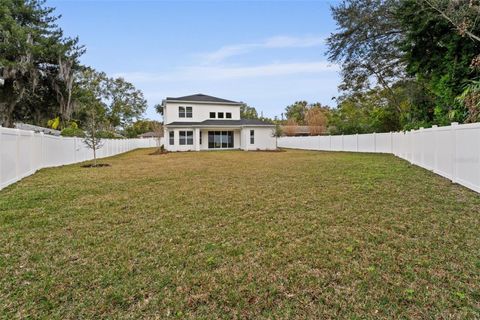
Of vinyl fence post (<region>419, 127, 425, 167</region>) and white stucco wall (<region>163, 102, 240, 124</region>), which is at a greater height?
white stucco wall (<region>163, 102, 240, 124</region>)

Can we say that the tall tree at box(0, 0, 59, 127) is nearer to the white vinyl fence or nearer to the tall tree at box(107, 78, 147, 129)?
the white vinyl fence

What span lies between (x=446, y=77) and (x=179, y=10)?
1313 cm

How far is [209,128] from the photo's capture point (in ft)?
90.5

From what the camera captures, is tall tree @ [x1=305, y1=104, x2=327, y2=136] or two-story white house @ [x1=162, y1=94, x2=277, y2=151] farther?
tall tree @ [x1=305, y1=104, x2=327, y2=136]

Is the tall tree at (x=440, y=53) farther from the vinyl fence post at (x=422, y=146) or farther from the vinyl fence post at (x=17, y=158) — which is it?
the vinyl fence post at (x=17, y=158)

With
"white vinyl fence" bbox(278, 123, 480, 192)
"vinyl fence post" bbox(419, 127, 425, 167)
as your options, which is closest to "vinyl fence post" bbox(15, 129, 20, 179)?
"white vinyl fence" bbox(278, 123, 480, 192)

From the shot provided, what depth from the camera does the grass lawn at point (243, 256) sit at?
2297mm

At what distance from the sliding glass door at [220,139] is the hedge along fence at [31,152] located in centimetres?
1328

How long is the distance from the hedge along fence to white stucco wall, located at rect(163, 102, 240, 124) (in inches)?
475

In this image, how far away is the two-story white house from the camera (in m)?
27.2

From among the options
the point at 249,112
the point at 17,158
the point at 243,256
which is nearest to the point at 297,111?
the point at 249,112

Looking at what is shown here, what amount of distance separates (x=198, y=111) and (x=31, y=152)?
20.7 m

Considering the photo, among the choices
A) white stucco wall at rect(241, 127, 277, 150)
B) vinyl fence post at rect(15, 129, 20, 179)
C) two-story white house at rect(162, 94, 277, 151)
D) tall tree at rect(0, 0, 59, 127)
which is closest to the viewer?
vinyl fence post at rect(15, 129, 20, 179)

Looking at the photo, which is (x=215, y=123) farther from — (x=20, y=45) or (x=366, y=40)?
(x=20, y=45)
